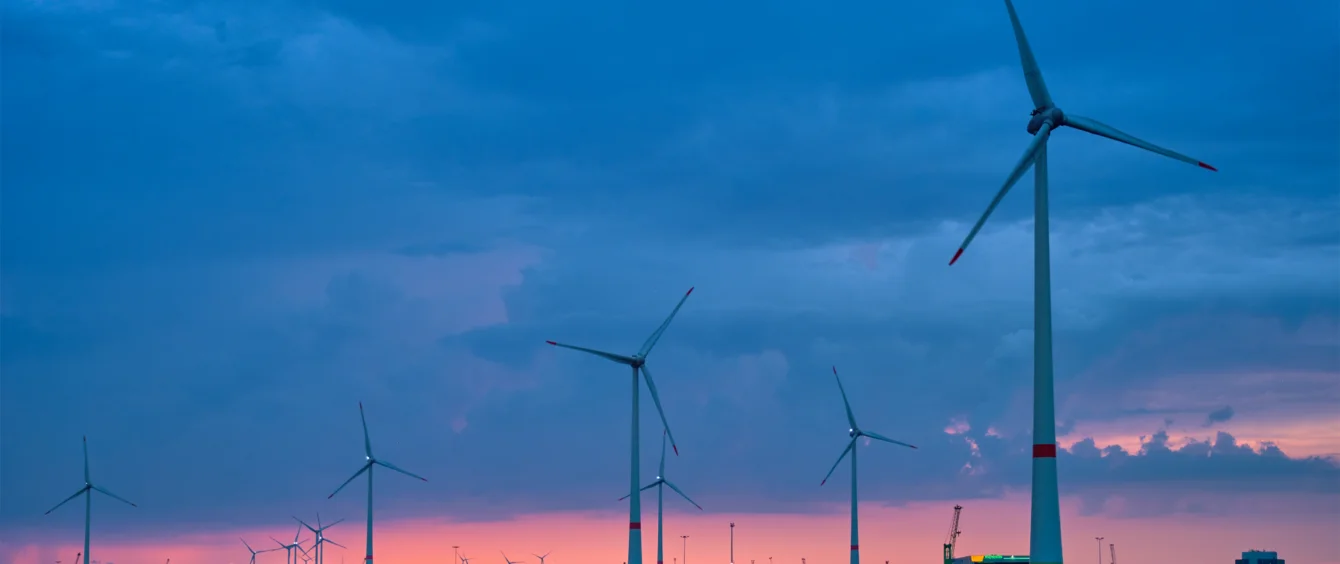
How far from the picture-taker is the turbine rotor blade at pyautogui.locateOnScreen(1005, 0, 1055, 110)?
11675cm

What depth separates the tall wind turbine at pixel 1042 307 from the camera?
98.7m

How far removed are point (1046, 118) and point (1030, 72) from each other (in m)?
4.75

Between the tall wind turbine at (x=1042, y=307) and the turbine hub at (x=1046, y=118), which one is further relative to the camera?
the turbine hub at (x=1046, y=118)

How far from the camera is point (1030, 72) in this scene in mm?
117938

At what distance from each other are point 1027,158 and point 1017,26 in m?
12.0

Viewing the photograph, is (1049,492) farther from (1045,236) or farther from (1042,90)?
(1042,90)

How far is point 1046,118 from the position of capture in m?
115

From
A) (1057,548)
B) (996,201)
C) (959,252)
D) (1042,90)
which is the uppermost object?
(1042,90)

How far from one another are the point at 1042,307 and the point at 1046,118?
60.7 feet

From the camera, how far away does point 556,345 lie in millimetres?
187875

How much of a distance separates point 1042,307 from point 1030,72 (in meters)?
23.1

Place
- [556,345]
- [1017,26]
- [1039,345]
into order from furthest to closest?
[556,345] → [1017,26] → [1039,345]

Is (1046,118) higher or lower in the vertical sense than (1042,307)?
higher

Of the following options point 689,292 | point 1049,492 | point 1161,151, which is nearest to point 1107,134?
point 1161,151
